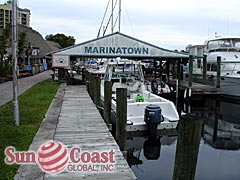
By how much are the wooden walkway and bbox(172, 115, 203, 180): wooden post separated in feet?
4.67

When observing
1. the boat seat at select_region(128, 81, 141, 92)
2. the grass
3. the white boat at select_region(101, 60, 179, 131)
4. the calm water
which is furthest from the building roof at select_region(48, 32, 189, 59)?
the grass

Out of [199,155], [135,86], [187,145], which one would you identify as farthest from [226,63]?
[187,145]

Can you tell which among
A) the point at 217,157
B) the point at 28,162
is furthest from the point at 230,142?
the point at 28,162

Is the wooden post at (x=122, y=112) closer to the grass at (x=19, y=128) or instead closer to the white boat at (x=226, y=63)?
the grass at (x=19, y=128)

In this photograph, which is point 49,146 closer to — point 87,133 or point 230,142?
point 87,133

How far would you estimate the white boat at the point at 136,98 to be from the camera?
11.7m

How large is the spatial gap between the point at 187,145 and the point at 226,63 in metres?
20.3

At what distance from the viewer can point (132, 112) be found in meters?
12.2

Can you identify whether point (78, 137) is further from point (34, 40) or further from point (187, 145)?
point (34, 40)

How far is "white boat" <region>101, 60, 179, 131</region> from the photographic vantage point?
11.7 m

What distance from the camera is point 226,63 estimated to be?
74.9 feet

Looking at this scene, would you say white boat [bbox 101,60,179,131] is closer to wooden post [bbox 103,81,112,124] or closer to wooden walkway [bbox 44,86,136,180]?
wooden post [bbox 103,81,112,124]

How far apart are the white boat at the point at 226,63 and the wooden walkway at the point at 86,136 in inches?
484

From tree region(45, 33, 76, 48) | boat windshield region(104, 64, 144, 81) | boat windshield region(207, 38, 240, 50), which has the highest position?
tree region(45, 33, 76, 48)
